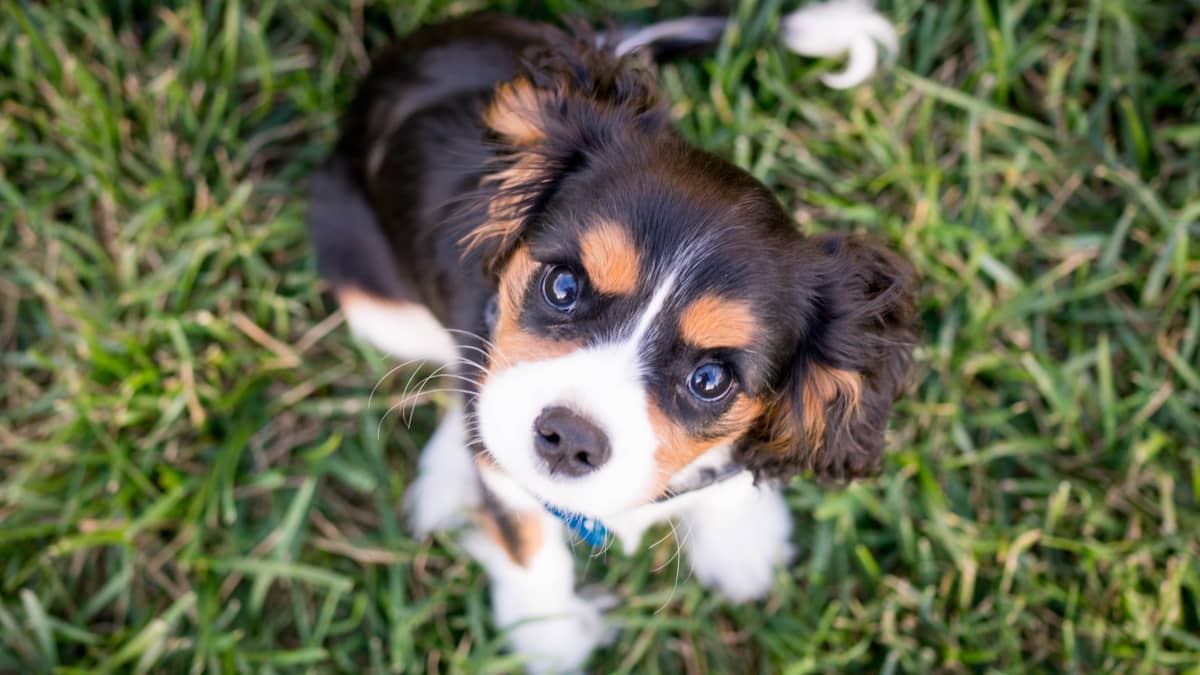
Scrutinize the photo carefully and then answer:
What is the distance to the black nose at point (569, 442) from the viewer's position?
2018mm

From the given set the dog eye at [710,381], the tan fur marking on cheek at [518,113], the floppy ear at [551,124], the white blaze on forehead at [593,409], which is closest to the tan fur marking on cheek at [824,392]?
the dog eye at [710,381]

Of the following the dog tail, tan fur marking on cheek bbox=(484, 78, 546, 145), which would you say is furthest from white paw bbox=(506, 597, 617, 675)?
the dog tail

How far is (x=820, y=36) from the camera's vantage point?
10.9ft

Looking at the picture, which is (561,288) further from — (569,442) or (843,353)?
(843,353)

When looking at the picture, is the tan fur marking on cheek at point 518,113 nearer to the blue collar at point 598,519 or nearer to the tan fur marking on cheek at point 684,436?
the tan fur marking on cheek at point 684,436

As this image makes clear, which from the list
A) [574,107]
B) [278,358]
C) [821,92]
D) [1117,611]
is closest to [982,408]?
[1117,611]

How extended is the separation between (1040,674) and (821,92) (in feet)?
7.56

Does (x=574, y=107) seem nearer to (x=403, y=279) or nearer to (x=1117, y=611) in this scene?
(x=403, y=279)

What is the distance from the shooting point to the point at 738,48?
3814 millimetres

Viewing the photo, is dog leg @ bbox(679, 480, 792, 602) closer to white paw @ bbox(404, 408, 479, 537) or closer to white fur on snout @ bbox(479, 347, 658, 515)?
white paw @ bbox(404, 408, 479, 537)

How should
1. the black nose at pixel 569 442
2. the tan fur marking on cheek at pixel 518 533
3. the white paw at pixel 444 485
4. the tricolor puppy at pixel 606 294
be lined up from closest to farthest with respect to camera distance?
the black nose at pixel 569 442 → the tricolor puppy at pixel 606 294 → the tan fur marking on cheek at pixel 518 533 → the white paw at pixel 444 485

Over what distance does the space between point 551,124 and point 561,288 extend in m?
0.43

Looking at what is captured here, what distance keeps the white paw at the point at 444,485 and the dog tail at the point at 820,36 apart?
149cm

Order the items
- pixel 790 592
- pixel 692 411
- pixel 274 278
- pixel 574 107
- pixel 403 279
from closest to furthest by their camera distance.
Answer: pixel 692 411 < pixel 574 107 < pixel 403 279 < pixel 790 592 < pixel 274 278
